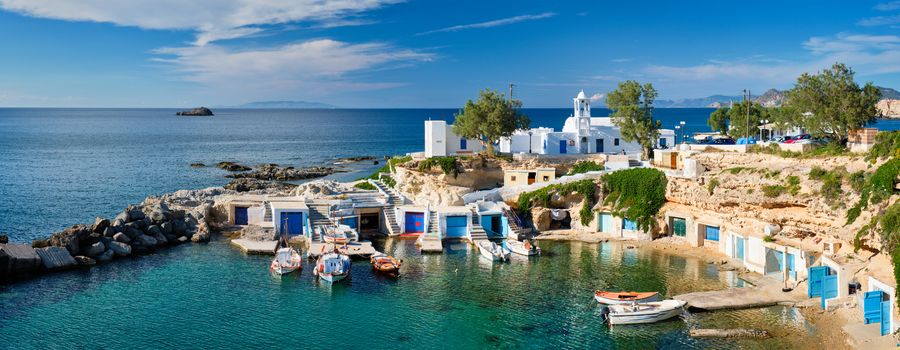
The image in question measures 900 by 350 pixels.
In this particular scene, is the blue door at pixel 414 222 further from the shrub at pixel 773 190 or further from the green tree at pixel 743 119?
the green tree at pixel 743 119

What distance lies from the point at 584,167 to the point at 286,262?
29160mm

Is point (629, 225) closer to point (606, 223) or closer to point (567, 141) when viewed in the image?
point (606, 223)

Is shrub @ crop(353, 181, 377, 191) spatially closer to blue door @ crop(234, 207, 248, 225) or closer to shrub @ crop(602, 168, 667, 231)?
blue door @ crop(234, 207, 248, 225)

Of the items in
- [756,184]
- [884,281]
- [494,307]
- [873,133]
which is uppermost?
[873,133]

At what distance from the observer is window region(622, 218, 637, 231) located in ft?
153

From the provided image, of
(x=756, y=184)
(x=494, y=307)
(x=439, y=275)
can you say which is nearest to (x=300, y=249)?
(x=439, y=275)

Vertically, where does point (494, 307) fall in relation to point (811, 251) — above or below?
below

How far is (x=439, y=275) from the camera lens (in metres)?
38.5

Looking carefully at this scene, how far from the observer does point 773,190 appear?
40438 millimetres

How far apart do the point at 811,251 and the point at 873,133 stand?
14.3 m

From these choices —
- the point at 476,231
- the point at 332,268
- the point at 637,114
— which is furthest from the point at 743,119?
the point at 332,268

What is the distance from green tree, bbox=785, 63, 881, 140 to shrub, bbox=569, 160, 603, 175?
1602cm

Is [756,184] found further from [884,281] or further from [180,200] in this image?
[180,200]

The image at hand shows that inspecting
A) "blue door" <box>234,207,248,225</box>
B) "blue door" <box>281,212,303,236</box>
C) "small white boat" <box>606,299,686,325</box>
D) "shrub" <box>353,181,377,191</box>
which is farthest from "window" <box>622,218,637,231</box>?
"blue door" <box>234,207,248,225</box>
